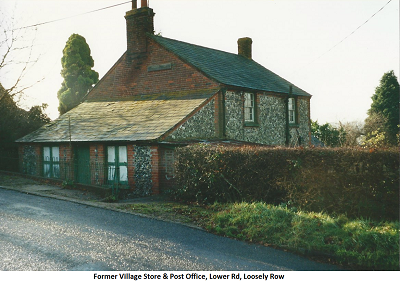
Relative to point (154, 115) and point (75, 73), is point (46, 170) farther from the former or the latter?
point (75, 73)

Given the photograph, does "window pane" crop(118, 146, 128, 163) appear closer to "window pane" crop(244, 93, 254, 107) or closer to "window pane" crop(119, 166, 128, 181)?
"window pane" crop(119, 166, 128, 181)

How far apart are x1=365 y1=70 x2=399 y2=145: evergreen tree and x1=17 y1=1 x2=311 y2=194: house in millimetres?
19038

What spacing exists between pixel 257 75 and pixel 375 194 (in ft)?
56.2

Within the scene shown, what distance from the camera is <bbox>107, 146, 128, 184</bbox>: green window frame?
17250 millimetres

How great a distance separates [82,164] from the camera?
62.8ft

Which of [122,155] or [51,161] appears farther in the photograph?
[51,161]

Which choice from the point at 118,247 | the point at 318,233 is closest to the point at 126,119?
the point at 118,247

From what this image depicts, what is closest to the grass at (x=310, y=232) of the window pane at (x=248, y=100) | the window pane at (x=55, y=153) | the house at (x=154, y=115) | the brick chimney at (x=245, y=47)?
the house at (x=154, y=115)

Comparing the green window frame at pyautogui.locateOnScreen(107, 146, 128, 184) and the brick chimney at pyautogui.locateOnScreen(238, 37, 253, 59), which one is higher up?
the brick chimney at pyautogui.locateOnScreen(238, 37, 253, 59)

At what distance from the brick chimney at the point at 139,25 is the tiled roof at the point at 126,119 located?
3.08m

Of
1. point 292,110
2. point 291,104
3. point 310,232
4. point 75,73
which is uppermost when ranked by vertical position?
point 75,73

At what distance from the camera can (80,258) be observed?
714 centimetres

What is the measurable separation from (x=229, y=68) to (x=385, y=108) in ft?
90.6

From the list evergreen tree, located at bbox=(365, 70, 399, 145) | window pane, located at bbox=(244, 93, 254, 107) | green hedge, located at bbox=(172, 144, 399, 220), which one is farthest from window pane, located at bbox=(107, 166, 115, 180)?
evergreen tree, located at bbox=(365, 70, 399, 145)
